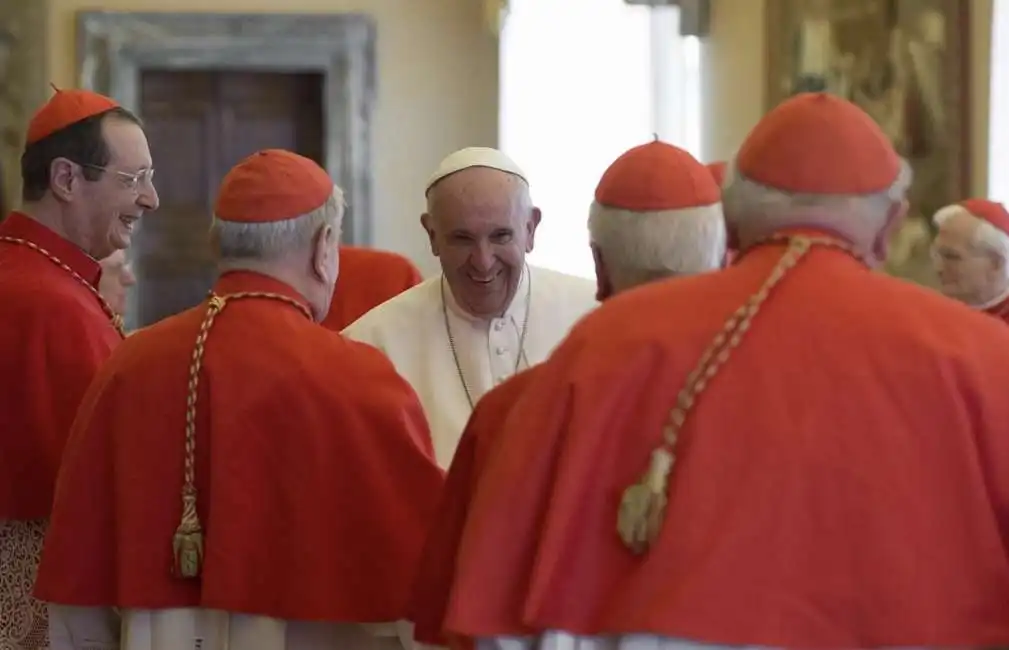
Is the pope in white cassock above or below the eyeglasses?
below

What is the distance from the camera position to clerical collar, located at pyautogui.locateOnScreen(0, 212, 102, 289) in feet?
12.0

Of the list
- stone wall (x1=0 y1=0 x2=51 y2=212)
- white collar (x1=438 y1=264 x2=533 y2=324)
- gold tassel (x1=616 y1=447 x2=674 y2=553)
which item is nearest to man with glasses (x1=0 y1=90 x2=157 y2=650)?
white collar (x1=438 y1=264 x2=533 y2=324)

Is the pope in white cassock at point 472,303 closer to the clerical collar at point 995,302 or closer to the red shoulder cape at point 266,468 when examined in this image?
the red shoulder cape at point 266,468

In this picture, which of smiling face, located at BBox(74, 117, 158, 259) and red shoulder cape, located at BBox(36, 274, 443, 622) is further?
smiling face, located at BBox(74, 117, 158, 259)

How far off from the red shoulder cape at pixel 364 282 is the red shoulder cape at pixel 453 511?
269 centimetres

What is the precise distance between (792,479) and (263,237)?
1.29m

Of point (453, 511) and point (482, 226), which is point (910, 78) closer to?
point (482, 226)

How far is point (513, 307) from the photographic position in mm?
4109

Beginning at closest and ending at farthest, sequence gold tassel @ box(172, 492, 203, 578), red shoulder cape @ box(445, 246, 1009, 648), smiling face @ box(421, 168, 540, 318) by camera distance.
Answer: red shoulder cape @ box(445, 246, 1009, 648) → gold tassel @ box(172, 492, 203, 578) → smiling face @ box(421, 168, 540, 318)

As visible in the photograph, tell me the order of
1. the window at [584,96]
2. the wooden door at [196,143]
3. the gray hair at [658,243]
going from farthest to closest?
the wooden door at [196,143] < the window at [584,96] < the gray hair at [658,243]

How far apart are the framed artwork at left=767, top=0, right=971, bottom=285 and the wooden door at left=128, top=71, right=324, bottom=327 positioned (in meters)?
5.01

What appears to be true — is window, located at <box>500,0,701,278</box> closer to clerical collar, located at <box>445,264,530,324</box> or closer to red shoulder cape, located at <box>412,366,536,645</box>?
clerical collar, located at <box>445,264,530,324</box>

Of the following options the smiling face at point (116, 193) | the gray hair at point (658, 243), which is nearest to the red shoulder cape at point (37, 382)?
the smiling face at point (116, 193)

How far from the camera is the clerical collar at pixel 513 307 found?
13.4 feet
